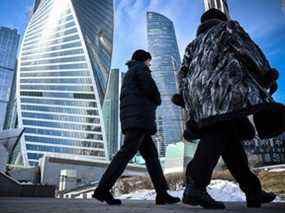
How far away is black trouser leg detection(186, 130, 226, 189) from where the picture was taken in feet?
7.60

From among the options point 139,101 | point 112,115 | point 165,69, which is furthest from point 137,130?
point 112,115

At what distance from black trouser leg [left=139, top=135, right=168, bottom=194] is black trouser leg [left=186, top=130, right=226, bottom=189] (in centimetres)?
95

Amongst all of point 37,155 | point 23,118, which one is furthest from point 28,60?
point 37,155

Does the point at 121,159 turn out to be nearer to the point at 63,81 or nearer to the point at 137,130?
the point at 137,130

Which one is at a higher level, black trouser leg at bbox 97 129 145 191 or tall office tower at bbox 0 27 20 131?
tall office tower at bbox 0 27 20 131

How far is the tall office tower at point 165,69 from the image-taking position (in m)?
126

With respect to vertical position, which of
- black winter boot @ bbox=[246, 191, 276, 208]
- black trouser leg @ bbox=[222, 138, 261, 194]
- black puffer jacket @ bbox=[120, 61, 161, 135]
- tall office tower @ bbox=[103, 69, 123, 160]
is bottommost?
black winter boot @ bbox=[246, 191, 276, 208]

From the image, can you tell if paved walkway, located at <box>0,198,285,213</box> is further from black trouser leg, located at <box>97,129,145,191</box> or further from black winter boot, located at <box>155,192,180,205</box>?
black winter boot, located at <box>155,192,180,205</box>

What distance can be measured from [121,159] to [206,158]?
116 cm

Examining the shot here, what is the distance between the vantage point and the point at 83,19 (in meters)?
97.2

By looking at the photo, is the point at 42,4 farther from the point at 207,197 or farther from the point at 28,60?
the point at 207,197

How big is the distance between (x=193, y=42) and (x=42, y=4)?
115356mm

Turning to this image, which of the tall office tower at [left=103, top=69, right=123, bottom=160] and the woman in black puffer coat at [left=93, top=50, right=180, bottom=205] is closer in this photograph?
the woman in black puffer coat at [left=93, top=50, right=180, bottom=205]

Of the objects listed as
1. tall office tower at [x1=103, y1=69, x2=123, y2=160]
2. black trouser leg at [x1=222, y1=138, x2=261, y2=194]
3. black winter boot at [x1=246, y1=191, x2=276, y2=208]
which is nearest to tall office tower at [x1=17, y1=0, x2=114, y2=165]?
tall office tower at [x1=103, y1=69, x2=123, y2=160]
